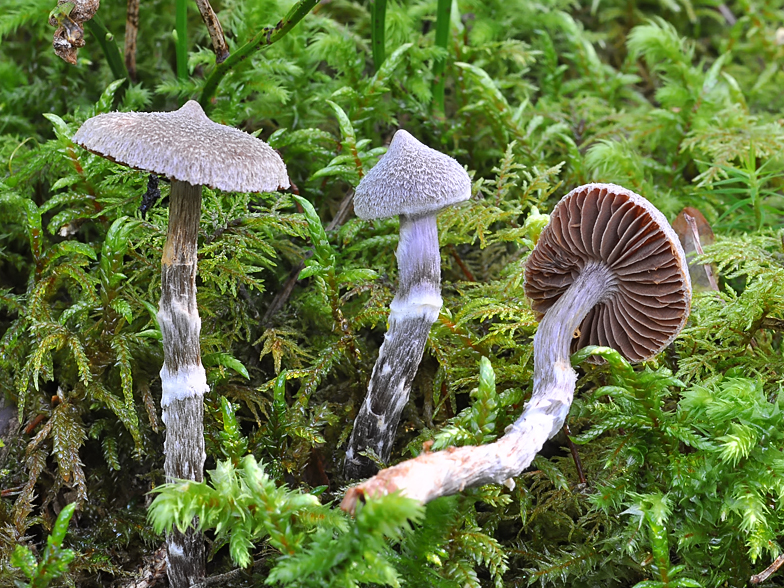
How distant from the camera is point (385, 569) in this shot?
133 cm

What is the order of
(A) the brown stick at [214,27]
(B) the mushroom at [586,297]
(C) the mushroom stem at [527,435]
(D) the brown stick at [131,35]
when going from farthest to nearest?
1. (D) the brown stick at [131,35]
2. (A) the brown stick at [214,27]
3. (B) the mushroom at [586,297]
4. (C) the mushroom stem at [527,435]

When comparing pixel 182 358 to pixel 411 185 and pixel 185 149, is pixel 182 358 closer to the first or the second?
pixel 185 149

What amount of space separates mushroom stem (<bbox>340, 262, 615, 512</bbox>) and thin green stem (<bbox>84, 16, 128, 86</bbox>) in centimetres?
204

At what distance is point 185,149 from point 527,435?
114 centimetres

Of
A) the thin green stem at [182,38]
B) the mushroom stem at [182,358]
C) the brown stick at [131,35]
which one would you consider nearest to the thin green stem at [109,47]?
the brown stick at [131,35]

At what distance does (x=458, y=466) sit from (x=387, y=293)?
3.23 feet

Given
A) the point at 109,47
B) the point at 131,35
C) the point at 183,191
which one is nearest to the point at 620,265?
the point at 183,191

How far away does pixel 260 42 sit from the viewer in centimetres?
209

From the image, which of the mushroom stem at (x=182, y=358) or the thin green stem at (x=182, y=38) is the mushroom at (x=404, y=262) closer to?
the mushroom stem at (x=182, y=358)

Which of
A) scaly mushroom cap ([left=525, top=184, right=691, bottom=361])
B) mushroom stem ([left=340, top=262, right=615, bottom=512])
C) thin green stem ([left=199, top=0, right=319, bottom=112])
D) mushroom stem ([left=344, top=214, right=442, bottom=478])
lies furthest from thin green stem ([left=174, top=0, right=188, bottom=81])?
mushroom stem ([left=340, top=262, right=615, bottom=512])

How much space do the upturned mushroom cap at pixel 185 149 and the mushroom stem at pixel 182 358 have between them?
6.3 inches

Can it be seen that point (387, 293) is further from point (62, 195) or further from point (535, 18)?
point (535, 18)

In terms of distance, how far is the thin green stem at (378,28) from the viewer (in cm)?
241

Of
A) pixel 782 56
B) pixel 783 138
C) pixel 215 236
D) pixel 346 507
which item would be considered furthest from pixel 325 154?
pixel 782 56
